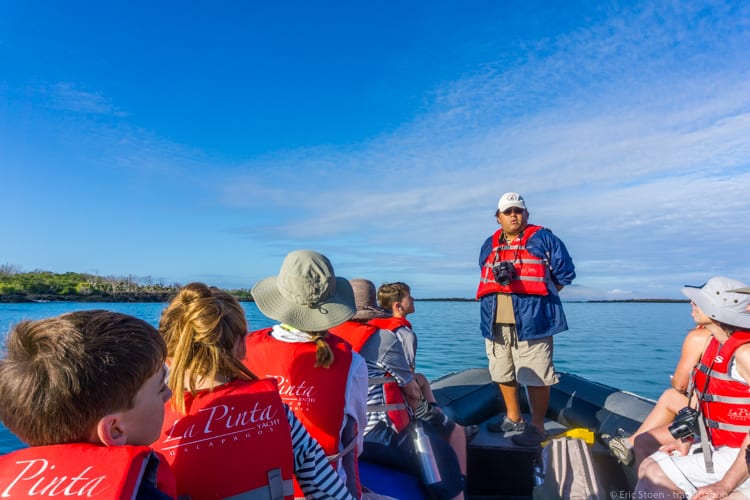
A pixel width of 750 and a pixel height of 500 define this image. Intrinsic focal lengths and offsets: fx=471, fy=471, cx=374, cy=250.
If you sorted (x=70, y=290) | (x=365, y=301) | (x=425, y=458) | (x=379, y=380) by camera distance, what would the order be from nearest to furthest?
(x=425, y=458) < (x=379, y=380) < (x=365, y=301) < (x=70, y=290)

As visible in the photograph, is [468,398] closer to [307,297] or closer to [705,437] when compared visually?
[705,437]

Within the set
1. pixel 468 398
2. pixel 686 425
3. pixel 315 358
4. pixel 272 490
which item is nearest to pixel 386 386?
pixel 315 358

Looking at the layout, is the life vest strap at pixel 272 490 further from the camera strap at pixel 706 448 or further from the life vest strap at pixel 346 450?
the camera strap at pixel 706 448

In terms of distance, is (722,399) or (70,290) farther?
(70,290)

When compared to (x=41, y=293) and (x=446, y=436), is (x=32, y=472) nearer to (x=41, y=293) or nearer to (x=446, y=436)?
(x=446, y=436)

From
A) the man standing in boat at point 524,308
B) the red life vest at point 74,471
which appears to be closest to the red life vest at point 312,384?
the red life vest at point 74,471

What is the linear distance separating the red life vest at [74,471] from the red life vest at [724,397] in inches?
96.1

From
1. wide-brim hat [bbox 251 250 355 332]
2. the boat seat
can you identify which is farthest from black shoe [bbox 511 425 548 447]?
wide-brim hat [bbox 251 250 355 332]

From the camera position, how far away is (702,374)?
2305 millimetres

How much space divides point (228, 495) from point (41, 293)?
197 ft

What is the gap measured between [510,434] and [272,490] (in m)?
2.45

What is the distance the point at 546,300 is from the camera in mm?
3250

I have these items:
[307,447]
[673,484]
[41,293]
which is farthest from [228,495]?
[41,293]

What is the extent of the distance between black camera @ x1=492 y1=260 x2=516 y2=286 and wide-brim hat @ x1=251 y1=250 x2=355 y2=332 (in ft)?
5.48
